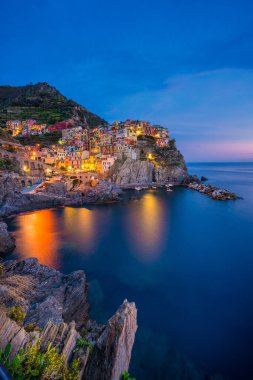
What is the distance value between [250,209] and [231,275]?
22872 millimetres

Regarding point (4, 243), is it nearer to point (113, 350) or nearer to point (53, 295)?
point (53, 295)

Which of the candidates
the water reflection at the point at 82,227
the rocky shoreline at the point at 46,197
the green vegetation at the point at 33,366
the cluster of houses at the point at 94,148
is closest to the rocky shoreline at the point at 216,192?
the cluster of houses at the point at 94,148

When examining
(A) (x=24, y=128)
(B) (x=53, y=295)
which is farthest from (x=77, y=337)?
(A) (x=24, y=128)

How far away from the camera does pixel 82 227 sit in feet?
83.9

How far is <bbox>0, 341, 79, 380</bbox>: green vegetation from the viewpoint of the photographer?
10.1 ft

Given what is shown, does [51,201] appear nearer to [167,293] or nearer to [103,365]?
[167,293]

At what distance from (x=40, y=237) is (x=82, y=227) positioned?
5092 mm

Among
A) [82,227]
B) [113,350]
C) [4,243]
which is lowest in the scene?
[82,227]

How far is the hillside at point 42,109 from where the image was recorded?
80.9 metres

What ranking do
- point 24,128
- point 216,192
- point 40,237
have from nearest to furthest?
point 40,237, point 216,192, point 24,128

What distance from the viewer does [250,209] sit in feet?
111

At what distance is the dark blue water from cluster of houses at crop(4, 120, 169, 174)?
79.1 ft


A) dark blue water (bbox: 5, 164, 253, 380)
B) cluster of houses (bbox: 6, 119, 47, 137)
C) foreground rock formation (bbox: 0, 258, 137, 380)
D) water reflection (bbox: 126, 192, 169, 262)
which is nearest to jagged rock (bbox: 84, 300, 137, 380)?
foreground rock formation (bbox: 0, 258, 137, 380)

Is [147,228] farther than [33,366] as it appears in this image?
Yes
